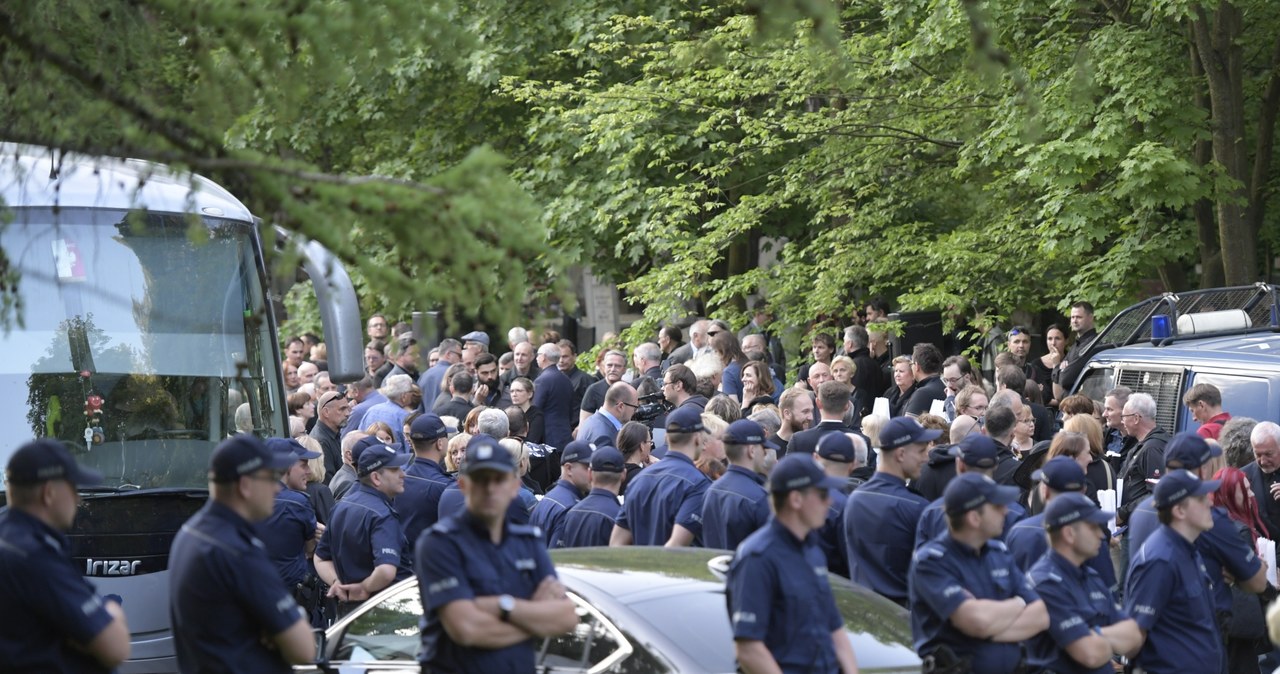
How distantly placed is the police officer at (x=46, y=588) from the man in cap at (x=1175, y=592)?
14.7ft

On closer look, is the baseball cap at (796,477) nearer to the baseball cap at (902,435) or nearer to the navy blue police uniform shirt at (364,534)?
the baseball cap at (902,435)

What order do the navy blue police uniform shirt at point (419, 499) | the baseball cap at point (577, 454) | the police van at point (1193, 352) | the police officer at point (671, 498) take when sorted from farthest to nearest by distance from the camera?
the police van at point (1193, 352) → the navy blue police uniform shirt at point (419, 499) → the baseball cap at point (577, 454) → the police officer at point (671, 498)

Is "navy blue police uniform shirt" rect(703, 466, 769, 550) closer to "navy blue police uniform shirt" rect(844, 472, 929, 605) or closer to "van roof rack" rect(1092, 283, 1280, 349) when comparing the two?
"navy blue police uniform shirt" rect(844, 472, 929, 605)

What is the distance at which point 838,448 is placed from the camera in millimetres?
8453

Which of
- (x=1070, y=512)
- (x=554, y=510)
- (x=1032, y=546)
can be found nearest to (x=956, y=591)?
(x=1070, y=512)

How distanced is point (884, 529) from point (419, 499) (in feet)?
11.2

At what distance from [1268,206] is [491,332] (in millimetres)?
11409

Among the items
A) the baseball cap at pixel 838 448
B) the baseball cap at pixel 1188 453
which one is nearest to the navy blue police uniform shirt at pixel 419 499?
the baseball cap at pixel 838 448

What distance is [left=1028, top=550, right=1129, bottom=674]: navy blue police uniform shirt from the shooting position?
22.5ft

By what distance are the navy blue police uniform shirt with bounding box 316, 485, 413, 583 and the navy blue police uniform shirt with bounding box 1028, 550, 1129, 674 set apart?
161 inches

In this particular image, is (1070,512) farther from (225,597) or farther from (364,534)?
(364,534)

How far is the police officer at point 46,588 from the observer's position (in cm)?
546

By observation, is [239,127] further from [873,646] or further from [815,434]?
[815,434]

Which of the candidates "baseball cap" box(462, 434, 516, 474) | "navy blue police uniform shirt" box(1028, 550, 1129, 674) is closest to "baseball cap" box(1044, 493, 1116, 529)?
"navy blue police uniform shirt" box(1028, 550, 1129, 674)
